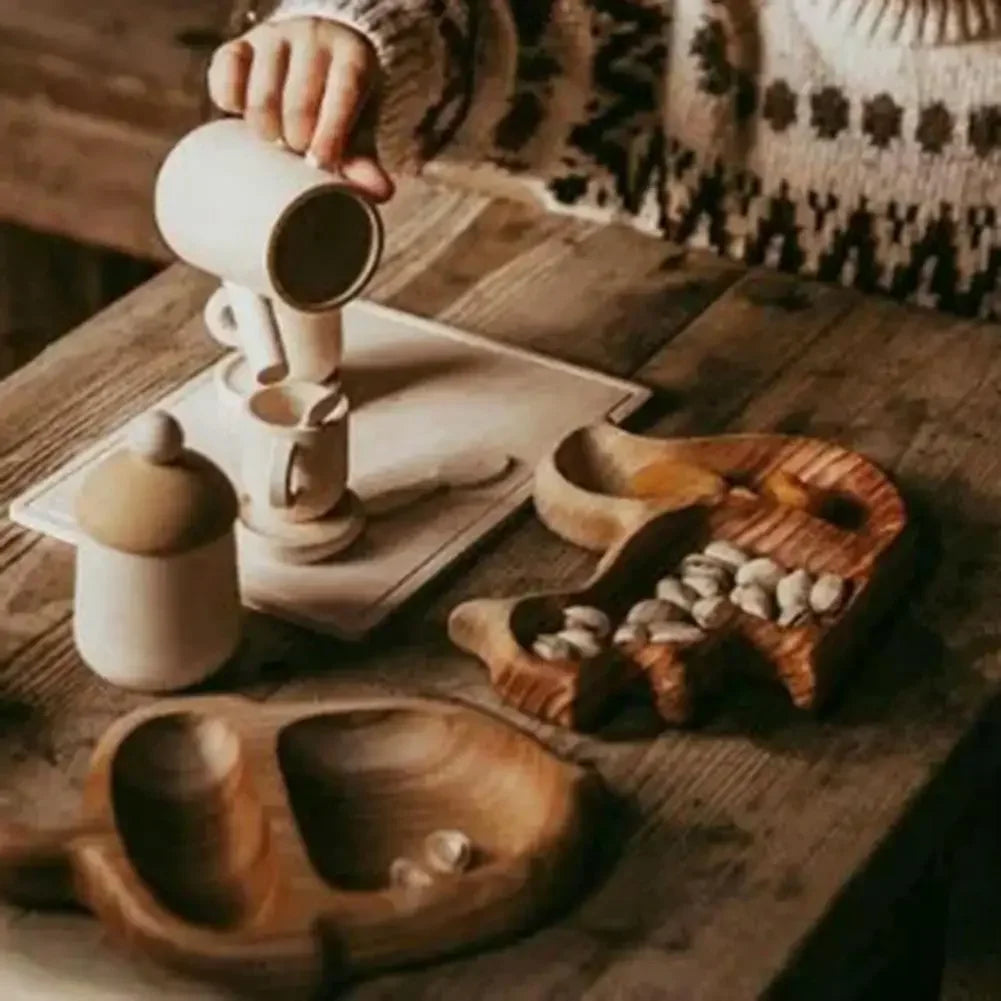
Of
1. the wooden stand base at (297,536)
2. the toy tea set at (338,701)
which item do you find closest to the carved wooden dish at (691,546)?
the toy tea set at (338,701)

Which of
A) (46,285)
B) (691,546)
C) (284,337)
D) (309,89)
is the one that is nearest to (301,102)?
(309,89)

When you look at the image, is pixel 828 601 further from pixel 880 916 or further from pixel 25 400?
pixel 25 400

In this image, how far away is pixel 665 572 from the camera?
1292mm

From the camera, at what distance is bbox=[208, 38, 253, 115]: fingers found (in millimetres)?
1453

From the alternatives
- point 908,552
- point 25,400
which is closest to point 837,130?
point 908,552

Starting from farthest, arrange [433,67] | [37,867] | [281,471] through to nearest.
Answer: [433,67] < [281,471] < [37,867]

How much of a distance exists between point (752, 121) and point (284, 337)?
1.36 ft

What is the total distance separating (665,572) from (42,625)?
328 millimetres

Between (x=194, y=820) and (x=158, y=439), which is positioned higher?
(x=158, y=439)

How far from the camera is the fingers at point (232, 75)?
145 centimetres

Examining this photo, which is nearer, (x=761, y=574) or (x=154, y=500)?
(x=154, y=500)

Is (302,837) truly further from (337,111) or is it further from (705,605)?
(337,111)

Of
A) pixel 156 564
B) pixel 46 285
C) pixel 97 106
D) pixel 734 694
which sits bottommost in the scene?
pixel 46 285

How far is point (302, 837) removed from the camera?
109 centimetres
